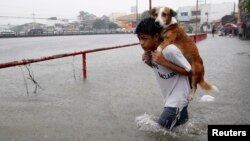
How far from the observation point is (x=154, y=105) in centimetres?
718

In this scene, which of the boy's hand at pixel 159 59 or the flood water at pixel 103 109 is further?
the flood water at pixel 103 109

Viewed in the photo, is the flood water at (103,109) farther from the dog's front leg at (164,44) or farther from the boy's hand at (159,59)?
the dog's front leg at (164,44)

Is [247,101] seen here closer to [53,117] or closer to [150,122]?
[150,122]

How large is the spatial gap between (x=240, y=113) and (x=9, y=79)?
6842 mm

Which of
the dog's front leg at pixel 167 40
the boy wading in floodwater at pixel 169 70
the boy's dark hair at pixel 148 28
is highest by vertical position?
the boy's dark hair at pixel 148 28

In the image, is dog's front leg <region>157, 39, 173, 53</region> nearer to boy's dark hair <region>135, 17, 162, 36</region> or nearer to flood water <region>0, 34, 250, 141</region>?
boy's dark hair <region>135, 17, 162, 36</region>

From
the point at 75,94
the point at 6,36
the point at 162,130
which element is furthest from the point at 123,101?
the point at 6,36

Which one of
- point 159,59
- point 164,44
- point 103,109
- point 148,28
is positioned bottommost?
point 103,109

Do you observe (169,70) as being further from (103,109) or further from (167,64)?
(103,109)

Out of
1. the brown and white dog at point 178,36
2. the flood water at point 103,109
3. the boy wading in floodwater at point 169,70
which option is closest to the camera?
the boy wading in floodwater at point 169,70

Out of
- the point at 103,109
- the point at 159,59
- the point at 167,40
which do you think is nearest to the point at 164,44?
the point at 167,40

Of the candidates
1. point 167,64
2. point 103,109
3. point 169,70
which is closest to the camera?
point 167,64

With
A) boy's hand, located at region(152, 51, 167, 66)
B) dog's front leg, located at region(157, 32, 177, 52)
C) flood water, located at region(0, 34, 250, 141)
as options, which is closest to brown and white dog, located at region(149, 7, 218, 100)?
dog's front leg, located at region(157, 32, 177, 52)

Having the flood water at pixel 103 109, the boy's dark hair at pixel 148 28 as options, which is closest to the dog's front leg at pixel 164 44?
the boy's dark hair at pixel 148 28
